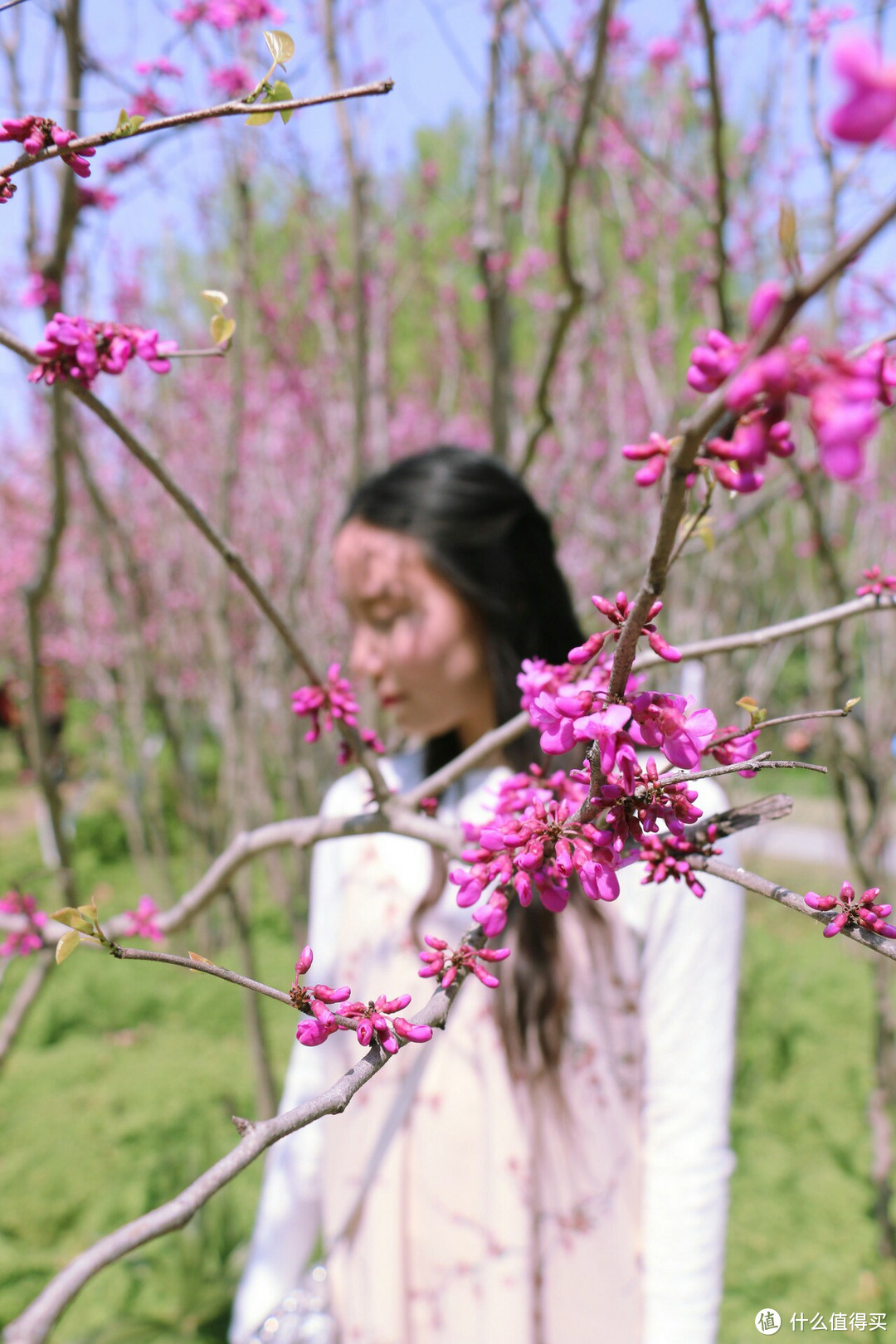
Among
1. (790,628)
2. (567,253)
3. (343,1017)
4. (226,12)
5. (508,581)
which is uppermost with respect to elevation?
(226,12)

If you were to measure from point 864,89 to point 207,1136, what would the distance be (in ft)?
11.3

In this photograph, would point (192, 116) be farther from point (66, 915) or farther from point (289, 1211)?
point (289, 1211)

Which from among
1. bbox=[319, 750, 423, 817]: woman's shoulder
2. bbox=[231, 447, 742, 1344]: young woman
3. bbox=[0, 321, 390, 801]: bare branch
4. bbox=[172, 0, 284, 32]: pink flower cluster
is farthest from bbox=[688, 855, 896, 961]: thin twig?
bbox=[172, 0, 284, 32]: pink flower cluster

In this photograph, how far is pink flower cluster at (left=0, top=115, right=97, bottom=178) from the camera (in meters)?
0.61

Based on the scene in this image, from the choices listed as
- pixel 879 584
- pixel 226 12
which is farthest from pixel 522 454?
pixel 879 584

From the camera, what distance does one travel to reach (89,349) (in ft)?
2.34

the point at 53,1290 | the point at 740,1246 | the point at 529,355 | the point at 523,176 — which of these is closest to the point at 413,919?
the point at 53,1290

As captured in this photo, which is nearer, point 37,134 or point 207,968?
point 207,968

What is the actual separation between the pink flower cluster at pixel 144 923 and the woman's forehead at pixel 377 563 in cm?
63

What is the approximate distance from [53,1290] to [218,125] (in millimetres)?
3028

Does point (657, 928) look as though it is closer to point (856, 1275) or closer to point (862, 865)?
point (862, 865)

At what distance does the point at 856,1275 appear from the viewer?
2504 millimetres

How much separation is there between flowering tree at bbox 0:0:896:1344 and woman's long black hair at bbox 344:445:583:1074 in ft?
0.64

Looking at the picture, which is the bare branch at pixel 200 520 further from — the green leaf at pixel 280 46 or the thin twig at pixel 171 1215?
the thin twig at pixel 171 1215
